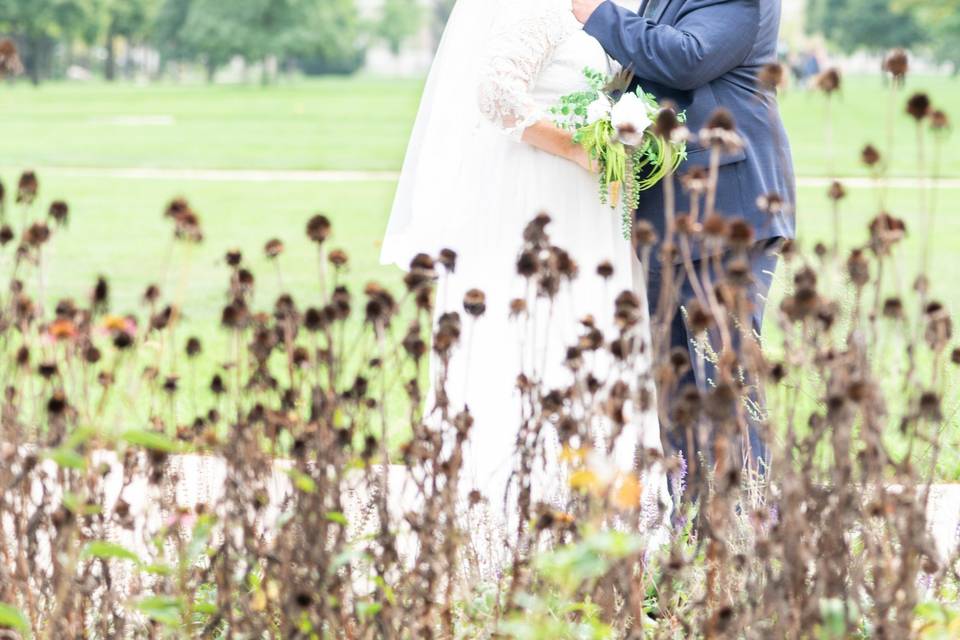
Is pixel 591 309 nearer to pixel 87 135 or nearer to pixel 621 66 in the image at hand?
pixel 621 66

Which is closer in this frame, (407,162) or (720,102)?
(720,102)

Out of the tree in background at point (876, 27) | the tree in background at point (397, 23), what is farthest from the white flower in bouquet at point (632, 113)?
the tree in background at point (397, 23)

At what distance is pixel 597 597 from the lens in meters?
2.69

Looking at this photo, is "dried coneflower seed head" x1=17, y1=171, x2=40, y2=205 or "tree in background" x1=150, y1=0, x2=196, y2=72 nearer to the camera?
"dried coneflower seed head" x1=17, y1=171, x2=40, y2=205

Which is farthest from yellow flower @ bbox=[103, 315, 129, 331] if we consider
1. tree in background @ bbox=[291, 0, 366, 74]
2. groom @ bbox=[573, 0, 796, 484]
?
tree in background @ bbox=[291, 0, 366, 74]

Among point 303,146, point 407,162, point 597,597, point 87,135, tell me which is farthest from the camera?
point 87,135

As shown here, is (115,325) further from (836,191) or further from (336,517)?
(836,191)

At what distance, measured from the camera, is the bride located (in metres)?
4.13

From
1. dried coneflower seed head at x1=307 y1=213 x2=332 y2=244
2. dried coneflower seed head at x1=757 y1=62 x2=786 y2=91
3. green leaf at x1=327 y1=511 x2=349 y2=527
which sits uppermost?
dried coneflower seed head at x1=757 y1=62 x2=786 y2=91

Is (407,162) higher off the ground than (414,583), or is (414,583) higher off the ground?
(407,162)

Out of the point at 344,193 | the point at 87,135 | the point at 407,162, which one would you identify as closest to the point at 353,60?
the point at 87,135

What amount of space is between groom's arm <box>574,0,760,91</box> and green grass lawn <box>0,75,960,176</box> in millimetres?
7519

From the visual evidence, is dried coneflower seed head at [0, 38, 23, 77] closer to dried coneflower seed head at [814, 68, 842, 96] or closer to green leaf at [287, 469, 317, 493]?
green leaf at [287, 469, 317, 493]

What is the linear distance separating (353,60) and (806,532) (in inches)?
4184
